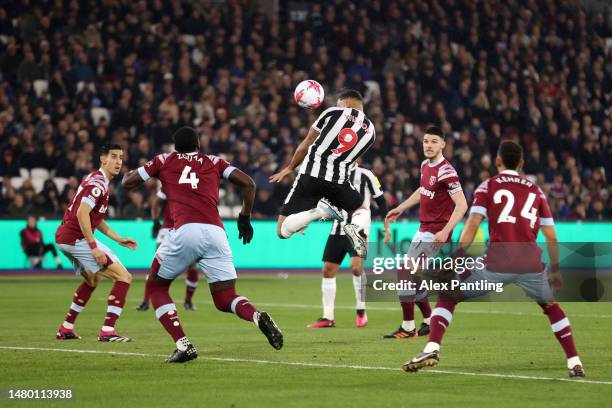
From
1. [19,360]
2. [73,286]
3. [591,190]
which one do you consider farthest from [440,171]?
[591,190]

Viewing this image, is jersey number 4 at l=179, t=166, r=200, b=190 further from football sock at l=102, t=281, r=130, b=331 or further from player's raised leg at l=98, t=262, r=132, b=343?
football sock at l=102, t=281, r=130, b=331

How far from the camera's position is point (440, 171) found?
13398mm

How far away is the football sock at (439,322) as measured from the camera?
9.60 metres

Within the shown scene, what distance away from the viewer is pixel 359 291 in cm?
1541

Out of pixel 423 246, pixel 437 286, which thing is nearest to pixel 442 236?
pixel 423 246

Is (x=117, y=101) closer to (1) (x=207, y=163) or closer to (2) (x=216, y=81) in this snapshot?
(2) (x=216, y=81)

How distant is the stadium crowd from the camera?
27203 millimetres

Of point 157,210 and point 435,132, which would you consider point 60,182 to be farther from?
point 435,132

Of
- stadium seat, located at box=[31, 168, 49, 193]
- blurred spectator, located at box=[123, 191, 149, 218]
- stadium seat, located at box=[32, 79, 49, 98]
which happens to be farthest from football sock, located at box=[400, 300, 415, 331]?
stadium seat, located at box=[32, 79, 49, 98]

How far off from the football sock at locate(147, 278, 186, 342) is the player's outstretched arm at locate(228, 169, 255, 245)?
0.91 m

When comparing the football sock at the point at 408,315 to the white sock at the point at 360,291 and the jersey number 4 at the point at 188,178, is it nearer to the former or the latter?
the white sock at the point at 360,291

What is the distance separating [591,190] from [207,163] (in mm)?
22375

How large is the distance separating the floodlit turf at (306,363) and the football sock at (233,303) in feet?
1.58

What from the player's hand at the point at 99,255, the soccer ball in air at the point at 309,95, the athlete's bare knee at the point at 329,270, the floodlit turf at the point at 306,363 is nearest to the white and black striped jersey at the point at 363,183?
the athlete's bare knee at the point at 329,270
